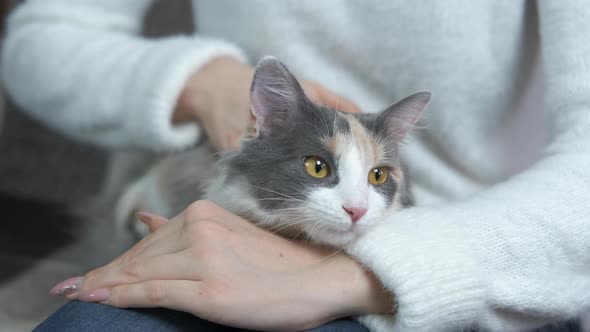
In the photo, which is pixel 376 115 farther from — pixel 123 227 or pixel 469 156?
pixel 123 227

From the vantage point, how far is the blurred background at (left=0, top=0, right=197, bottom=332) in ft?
3.53

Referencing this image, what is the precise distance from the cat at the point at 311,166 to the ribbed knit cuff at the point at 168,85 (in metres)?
0.25

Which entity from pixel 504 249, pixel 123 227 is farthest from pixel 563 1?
pixel 123 227

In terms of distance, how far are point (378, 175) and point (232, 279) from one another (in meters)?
0.33

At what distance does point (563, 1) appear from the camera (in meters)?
0.97

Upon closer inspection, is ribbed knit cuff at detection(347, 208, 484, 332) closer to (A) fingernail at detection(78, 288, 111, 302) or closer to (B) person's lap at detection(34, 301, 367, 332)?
(B) person's lap at detection(34, 301, 367, 332)

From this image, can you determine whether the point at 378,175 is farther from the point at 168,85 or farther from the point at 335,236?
the point at 168,85

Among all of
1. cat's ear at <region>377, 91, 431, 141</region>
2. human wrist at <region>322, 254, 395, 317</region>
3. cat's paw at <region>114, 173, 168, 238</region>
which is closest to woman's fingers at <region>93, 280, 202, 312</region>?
human wrist at <region>322, 254, 395, 317</region>

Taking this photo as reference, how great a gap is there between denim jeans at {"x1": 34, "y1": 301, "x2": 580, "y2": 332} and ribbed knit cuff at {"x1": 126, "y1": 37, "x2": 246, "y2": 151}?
1.62 ft

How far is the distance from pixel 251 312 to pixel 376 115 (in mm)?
446

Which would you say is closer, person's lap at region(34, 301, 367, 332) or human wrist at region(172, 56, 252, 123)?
person's lap at region(34, 301, 367, 332)

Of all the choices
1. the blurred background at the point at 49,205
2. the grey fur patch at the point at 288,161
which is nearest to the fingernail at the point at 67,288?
the blurred background at the point at 49,205

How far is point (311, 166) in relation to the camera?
82cm

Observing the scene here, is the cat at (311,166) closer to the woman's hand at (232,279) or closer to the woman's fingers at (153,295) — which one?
the woman's hand at (232,279)
